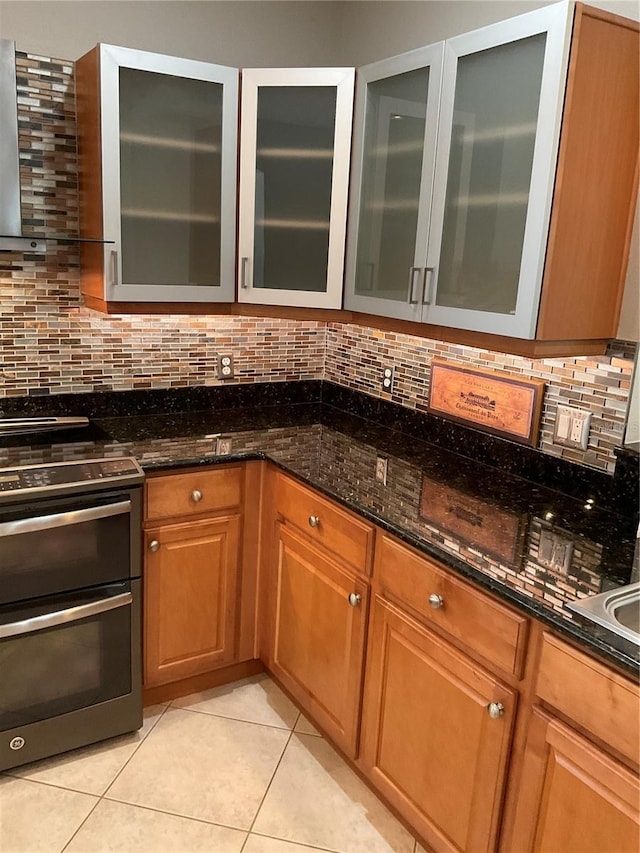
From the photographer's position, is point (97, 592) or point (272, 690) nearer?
point (97, 592)

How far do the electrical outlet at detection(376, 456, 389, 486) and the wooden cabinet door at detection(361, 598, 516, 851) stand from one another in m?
0.39

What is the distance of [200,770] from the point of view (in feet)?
6.98

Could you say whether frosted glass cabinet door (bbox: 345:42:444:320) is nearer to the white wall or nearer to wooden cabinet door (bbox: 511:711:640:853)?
the white wall

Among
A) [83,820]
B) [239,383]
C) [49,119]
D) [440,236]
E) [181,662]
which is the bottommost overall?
[83,820]

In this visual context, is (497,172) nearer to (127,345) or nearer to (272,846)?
(127,345)

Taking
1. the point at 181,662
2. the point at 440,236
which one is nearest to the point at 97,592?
the point at 181,662

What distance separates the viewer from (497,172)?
1.83m

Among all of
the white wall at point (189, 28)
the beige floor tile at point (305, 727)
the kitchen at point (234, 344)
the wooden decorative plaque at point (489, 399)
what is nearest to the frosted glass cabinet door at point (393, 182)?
the kitchen at point (234, 344)

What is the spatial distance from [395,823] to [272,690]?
0.70 meters

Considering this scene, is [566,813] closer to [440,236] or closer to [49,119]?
[440,236]

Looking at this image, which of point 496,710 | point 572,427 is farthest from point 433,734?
point 572,427

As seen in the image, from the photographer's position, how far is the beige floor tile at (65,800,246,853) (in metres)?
1.84

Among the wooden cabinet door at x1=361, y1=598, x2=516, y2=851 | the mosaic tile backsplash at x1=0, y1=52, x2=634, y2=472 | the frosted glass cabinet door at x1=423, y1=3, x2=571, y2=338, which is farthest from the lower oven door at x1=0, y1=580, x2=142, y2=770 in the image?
the frosted glass cabinet door at x1=423, y1=3, x2=571, y2=338

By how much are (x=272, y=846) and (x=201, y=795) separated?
277mm
